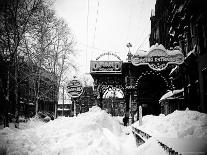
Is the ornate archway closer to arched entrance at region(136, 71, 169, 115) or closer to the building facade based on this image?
arched entrance at region(136, 71, 169, 115)

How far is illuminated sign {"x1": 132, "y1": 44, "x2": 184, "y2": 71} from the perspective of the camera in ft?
30.1

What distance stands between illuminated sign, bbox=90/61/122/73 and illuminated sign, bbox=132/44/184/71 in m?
13.8

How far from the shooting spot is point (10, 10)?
1370 centimetres

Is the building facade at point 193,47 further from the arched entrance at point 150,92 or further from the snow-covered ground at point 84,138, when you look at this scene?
the arched entrance at point 150,92

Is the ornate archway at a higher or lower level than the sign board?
higher

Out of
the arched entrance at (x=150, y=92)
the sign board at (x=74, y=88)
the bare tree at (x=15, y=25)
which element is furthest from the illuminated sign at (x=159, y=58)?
the arched entrance at (x=150, y=92)

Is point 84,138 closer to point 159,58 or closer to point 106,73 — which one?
point 159,58

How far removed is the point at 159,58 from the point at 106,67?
578 inches

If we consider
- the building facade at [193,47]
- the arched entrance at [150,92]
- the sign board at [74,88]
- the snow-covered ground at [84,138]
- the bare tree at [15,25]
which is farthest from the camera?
the arched entrance at [150,92]

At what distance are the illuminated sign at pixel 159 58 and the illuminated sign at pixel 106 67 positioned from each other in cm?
1383

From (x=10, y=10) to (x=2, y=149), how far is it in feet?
36.0

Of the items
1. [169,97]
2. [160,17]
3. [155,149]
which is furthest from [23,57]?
[160,17]

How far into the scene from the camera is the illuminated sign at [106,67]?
2339 cm

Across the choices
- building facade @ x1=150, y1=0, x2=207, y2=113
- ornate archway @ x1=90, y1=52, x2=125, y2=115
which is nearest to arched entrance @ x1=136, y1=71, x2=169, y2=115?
ornate archway @ x1=90, y1=52, x2=125, y2=115
